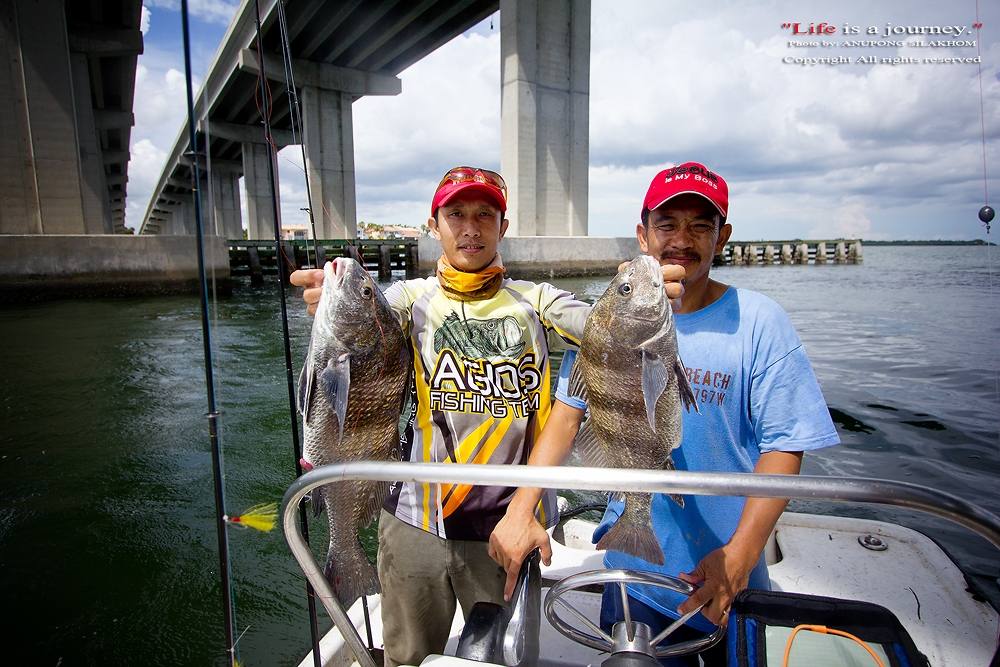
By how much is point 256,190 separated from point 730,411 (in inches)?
2123

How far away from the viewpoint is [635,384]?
1.88 m

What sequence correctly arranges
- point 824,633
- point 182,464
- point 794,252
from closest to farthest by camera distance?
point 824,633 → point 182,464 → point 794,252

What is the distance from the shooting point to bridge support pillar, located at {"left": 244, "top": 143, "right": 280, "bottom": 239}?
160 feet

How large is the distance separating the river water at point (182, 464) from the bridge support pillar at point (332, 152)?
22.5m

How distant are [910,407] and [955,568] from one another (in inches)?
269

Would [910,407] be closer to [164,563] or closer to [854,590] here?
[854,590]

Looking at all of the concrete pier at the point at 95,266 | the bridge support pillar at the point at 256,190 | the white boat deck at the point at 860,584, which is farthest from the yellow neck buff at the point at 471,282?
the bridge support pillar at the point at 256,190

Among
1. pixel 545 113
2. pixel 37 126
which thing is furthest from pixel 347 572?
pixel 545 113

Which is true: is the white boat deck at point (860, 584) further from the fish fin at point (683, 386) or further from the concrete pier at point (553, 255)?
the concrete pier at point (553, 255)

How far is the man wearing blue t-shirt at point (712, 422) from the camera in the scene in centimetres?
182

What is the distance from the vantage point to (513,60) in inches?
1040

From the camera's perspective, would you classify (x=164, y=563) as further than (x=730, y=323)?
Yes

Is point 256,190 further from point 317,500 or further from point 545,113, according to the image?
point 317,500

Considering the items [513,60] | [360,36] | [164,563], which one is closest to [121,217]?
[360,36]
